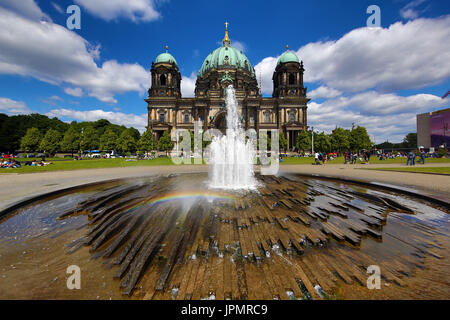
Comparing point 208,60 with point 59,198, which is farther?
point 208,60

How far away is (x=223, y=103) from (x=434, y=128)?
281 feet

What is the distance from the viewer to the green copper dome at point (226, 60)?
6644 cm

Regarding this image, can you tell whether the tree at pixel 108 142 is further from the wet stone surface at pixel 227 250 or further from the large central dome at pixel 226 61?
the wet stone surface at pixel 227 250

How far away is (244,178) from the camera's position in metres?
12.5

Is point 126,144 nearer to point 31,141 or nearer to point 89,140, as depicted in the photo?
point 89,140

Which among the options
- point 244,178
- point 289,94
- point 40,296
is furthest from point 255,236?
point 289,94

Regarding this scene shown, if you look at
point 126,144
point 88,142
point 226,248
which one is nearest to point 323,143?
point 226,248

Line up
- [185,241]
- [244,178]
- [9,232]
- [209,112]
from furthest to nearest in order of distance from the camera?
1. [209,112]
2. [244,178]
3. [9,232]
4. [185,241]

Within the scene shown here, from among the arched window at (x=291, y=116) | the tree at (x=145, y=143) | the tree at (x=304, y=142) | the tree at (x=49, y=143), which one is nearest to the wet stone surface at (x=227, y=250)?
the tree at (x=145, y=143)

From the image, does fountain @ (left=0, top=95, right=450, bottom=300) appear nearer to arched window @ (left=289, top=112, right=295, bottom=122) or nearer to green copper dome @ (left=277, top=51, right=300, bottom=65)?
arched window @ (left=289, top=112, right=295, bottom=122)

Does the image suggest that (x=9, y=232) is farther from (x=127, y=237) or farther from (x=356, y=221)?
(x=356, y=221)

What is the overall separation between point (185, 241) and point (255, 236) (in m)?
1.73

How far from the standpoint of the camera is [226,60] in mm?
66000

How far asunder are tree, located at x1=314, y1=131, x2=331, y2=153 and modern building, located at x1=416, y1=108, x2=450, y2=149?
164ft
